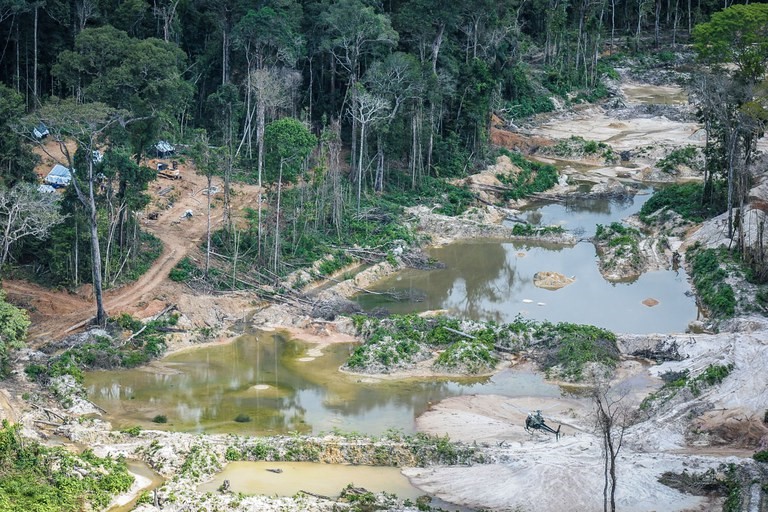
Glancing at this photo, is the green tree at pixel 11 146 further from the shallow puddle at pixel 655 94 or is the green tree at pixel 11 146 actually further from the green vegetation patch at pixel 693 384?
the shallow puddle at pixel 655 94

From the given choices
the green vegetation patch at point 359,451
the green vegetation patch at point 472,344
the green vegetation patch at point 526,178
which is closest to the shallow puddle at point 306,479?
the green vegetation patch at point 359,451

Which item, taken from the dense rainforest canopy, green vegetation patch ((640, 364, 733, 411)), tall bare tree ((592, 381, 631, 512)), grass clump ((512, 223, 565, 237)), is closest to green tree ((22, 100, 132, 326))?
the dense rainforest canopy

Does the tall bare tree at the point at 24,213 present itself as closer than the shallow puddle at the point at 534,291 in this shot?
Yes

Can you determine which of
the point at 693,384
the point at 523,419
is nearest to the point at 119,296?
the point at 523,419

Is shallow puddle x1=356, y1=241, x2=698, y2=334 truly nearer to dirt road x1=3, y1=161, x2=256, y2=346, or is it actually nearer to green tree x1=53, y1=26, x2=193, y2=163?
dirt road x1=3, y1=161, x2=256, y2=346

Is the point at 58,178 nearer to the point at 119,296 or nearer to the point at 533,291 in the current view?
the point at 119,296
